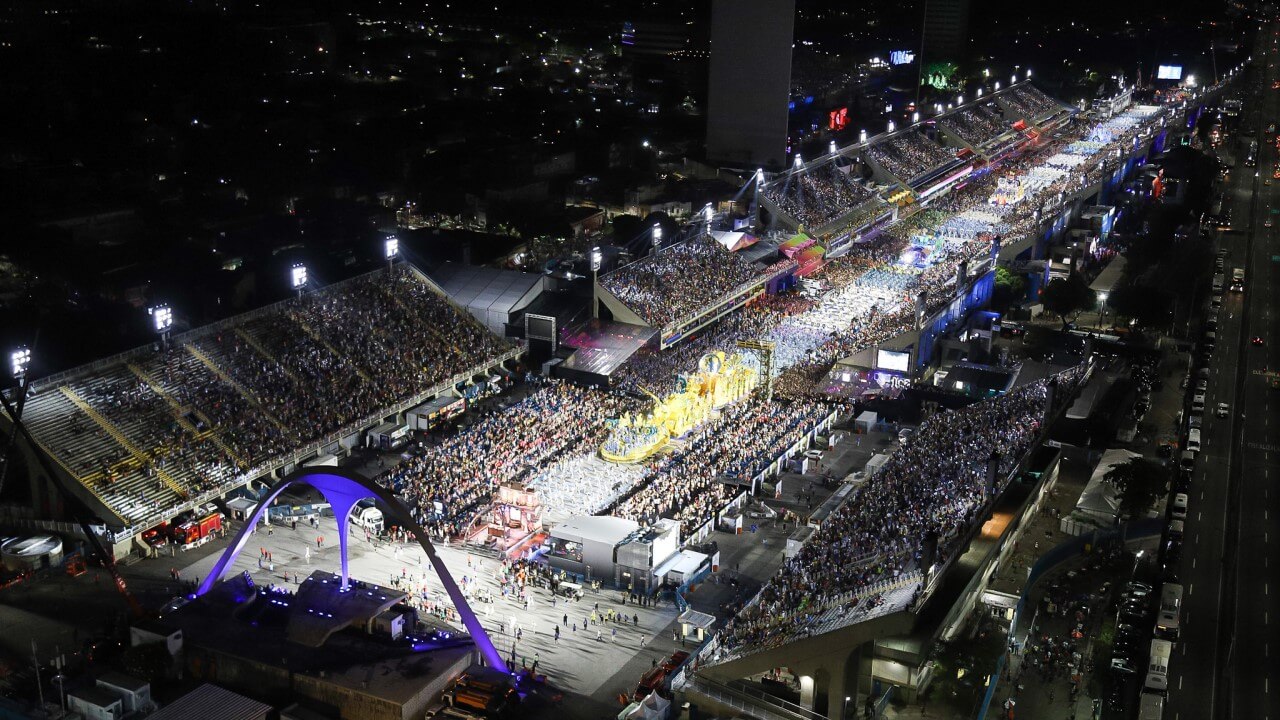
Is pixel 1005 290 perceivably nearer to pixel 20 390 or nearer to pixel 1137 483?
pixel 1137 483

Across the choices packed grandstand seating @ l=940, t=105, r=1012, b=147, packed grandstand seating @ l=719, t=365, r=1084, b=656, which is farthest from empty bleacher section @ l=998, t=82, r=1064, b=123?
packed grandstand seating @ l=719, t=365, r=1084, b=656

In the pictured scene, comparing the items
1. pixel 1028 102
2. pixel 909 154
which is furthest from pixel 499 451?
pixel 1028 102

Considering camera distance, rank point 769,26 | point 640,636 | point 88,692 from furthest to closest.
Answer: point 769,26, point 640,636, point 88,692

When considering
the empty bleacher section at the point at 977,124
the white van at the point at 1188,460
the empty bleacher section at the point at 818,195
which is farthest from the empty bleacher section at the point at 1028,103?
the white van at the point at 1188,460

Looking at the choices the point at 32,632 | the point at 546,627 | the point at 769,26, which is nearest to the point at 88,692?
the point at 32,632

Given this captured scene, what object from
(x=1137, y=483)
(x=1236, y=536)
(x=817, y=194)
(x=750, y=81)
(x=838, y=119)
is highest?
A: (x=750, y=81)

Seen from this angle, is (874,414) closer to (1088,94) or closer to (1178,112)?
(1178,112)

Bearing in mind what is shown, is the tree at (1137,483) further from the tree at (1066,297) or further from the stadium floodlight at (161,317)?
the stadium floodlight at (161,317)
